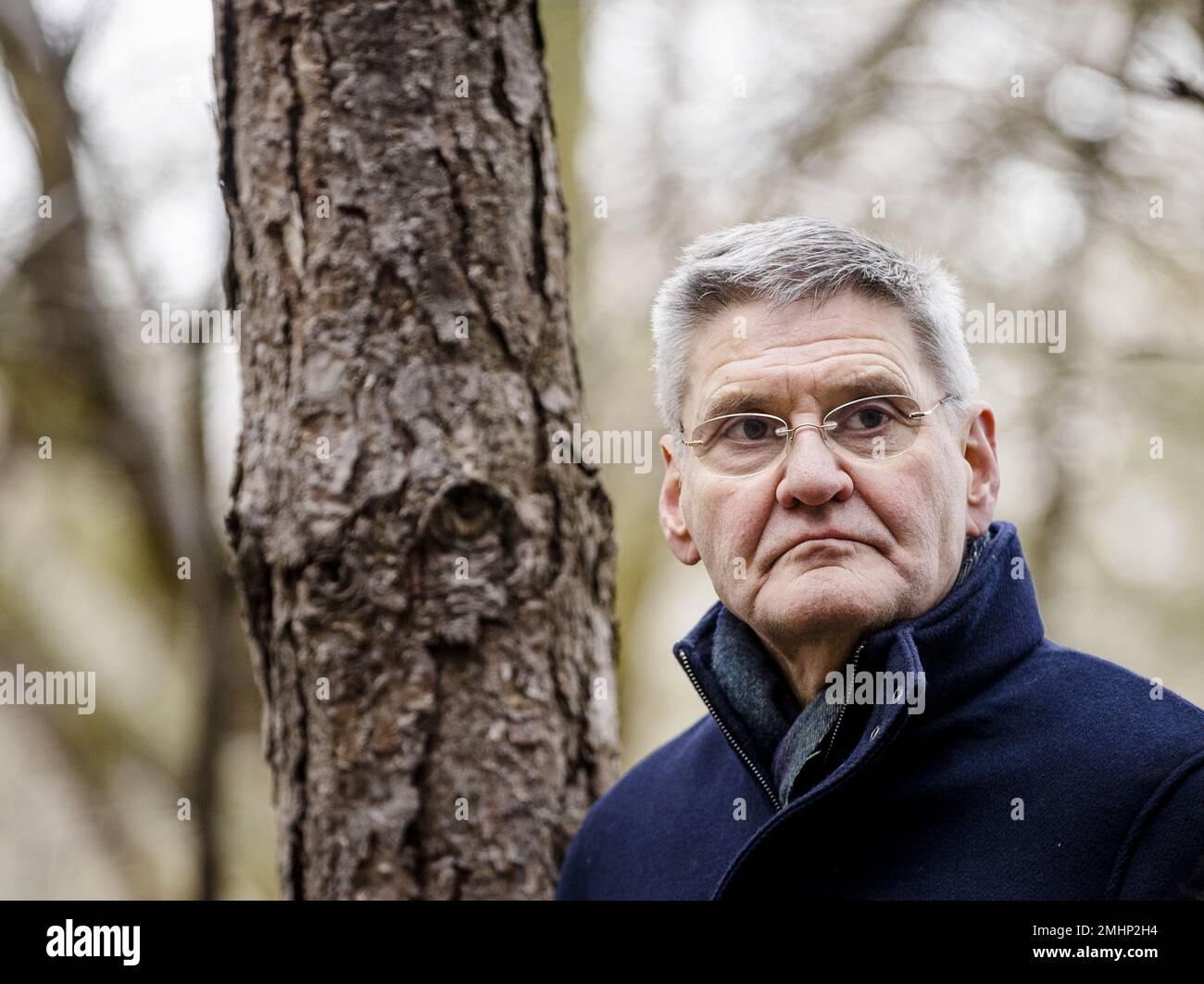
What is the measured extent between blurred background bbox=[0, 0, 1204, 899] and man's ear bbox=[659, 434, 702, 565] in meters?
2.61

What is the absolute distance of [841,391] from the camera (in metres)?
1.75

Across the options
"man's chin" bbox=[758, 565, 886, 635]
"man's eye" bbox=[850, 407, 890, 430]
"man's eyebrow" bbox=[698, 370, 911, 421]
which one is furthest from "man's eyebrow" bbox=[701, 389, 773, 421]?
"man's chin" bbox=[758, 565, 886, 635]

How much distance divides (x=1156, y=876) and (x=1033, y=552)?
5.36 metres

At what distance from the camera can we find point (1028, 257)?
5512 mm

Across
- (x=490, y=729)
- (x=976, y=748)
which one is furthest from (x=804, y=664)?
(x=490, y=729)

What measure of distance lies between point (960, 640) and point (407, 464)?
1121 mm

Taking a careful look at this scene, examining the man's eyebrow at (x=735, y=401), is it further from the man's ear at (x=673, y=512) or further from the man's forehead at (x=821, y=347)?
the man's ear at (x=673, y=512)

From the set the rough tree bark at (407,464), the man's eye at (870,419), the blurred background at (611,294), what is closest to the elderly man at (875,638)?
the man's eye at (870,419)

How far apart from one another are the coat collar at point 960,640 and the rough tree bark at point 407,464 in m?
0.85

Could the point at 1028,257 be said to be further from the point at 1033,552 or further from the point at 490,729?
the point at 490,729

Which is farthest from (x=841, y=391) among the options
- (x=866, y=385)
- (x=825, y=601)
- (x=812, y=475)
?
(x=825, y=601)

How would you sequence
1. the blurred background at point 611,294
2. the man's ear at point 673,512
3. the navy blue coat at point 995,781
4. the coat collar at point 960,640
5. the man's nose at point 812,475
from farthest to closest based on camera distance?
the blurred background at point 611,294 < the man's ear at point 673,512 < the man's nose at point 812,475 < the coat collar at point 960,640 < the navy blue coat at point 995,781

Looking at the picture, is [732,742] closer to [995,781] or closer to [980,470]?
[995,781]

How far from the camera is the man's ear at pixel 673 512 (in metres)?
2.06
